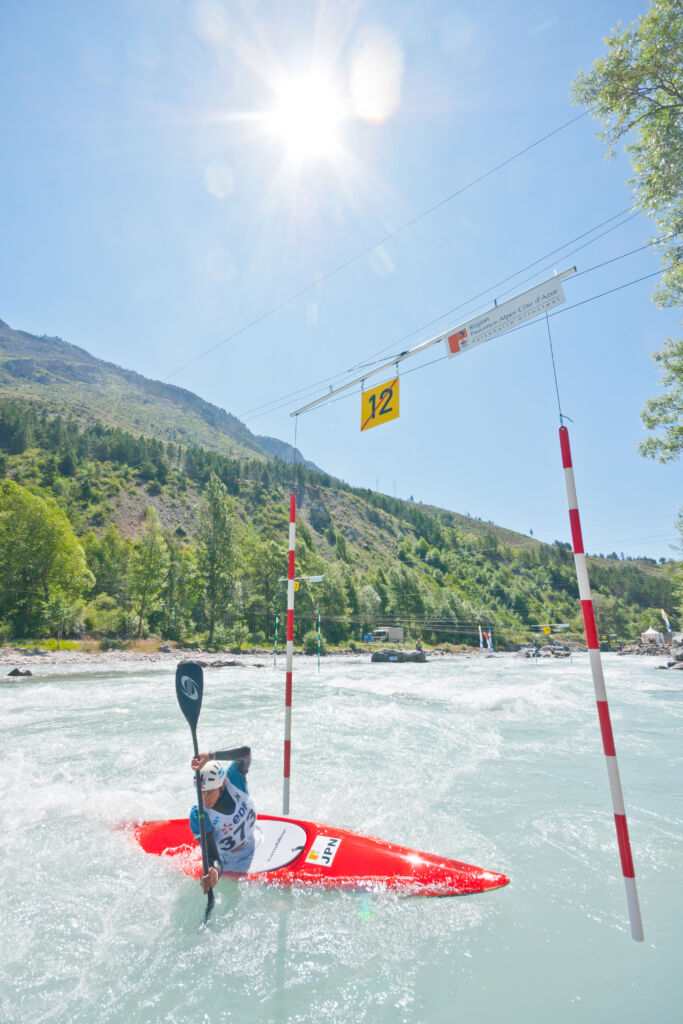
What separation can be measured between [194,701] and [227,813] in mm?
1275

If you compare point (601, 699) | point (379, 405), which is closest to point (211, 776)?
point (601, 699)

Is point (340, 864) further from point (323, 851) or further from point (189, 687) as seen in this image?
point (189, 687)

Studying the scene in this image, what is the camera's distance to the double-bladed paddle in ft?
12.7

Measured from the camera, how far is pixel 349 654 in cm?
5109

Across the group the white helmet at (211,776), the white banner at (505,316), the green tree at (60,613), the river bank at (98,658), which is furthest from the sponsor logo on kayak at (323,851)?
the green tree at (60,613)

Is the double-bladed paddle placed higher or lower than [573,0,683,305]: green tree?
lower

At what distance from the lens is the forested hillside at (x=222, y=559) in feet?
129

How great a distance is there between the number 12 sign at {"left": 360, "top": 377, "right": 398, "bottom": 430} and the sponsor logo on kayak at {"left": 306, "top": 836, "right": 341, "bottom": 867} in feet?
17.4

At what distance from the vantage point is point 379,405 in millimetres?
7062

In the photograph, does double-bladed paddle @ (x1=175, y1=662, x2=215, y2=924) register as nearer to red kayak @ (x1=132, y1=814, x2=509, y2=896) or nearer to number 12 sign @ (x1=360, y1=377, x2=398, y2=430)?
red kayak @ (x1=132, y1=814, x2=509, y2=896)

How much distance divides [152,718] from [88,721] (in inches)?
61.6

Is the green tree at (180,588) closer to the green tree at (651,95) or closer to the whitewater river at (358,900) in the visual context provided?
the whitewater river at (358,900)

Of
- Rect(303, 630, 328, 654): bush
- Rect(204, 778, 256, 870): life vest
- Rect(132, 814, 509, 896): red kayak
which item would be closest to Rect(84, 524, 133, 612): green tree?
Rect(303, 630, 328, 654): bush

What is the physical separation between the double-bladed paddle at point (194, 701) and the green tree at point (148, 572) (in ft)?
145
